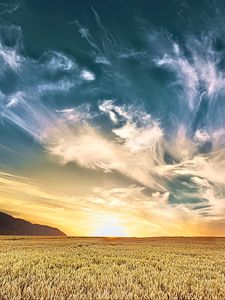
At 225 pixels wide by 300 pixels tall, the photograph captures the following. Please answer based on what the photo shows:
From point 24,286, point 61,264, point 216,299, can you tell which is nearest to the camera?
point 216,299

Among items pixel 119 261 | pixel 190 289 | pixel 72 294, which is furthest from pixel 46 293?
pixel 119 261

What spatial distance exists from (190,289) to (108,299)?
8.33 feet

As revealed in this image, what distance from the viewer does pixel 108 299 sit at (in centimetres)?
574

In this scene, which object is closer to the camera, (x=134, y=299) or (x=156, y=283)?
(x=134, y=299)

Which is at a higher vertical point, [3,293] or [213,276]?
[213,276]

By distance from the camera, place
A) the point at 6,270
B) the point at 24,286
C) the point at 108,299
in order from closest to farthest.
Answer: the point at 108,299, the point at 24,286, the point at 6,270

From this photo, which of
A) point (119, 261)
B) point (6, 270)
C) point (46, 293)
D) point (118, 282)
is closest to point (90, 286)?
point (118, 282)

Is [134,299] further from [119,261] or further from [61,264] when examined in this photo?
[119,261]

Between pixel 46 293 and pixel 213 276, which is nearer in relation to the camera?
pixel 46 293

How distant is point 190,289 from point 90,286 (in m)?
2.43

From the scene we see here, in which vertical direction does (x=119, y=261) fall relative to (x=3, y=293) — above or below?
above

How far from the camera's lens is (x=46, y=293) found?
19.7ft

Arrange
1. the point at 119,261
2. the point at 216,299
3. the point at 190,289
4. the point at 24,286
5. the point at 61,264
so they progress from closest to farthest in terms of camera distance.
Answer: the point at 216,299
the point at 24,286
the point at 190,289
the point at 61,264
the point at 119,261

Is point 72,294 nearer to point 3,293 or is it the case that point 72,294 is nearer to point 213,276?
point 3,293
